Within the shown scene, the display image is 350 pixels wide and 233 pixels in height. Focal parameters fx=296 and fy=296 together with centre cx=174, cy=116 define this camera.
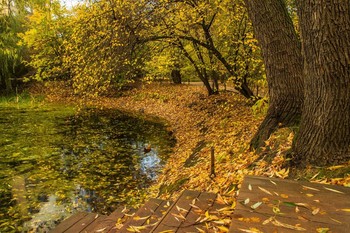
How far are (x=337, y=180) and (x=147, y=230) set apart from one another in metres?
2.29

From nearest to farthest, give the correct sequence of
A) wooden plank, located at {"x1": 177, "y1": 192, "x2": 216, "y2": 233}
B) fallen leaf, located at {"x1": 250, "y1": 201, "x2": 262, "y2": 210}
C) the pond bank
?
fallen leaf, located at {"x1": 250, "y1": 201, "x2": 262, "y2": 210}
wooden plank, located at {"x1": 177, "y1": 192, "x2": 216, "y2": 233}
the pond bank

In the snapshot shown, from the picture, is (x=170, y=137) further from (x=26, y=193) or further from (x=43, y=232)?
(x=43, y=232)

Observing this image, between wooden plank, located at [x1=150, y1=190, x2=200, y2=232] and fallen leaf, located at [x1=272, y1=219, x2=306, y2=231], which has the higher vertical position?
fallen leaf, located at [x1=272, y1=219, x2=306, y2=231]

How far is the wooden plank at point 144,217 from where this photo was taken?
3.45 metres

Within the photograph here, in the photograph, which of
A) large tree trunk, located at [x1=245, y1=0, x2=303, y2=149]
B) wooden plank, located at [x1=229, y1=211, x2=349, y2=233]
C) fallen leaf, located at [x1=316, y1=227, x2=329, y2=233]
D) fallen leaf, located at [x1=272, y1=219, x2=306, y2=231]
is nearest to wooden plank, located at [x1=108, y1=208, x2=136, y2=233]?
wooden plank, located at [x1=229, y1=211, x2=349, y2=233]

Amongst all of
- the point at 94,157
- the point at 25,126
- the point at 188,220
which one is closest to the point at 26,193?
the point at 94,157

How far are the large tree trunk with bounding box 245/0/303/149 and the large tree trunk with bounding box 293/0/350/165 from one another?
4.41 ft

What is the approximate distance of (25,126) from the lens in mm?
14836

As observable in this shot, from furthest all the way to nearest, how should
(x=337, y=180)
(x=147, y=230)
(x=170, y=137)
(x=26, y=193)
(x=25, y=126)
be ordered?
(x=25, y=126), (x=170, y=137), (x=26, y=193), (x=337, y=180), (x=147, y=230)

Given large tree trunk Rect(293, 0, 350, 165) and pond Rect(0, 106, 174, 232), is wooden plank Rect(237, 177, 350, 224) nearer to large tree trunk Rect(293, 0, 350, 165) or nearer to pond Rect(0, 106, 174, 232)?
large tree trunk Rect(293, 0, 350, 165)

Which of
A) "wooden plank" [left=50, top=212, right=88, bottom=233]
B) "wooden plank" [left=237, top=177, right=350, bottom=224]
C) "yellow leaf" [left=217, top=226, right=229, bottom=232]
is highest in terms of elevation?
"wooden plank" [left=237, top=177, right=350, bottom=224]

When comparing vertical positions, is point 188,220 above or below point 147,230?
above

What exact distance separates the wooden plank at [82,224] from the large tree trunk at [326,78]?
10.8 ft

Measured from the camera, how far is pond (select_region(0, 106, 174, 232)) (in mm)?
6609
